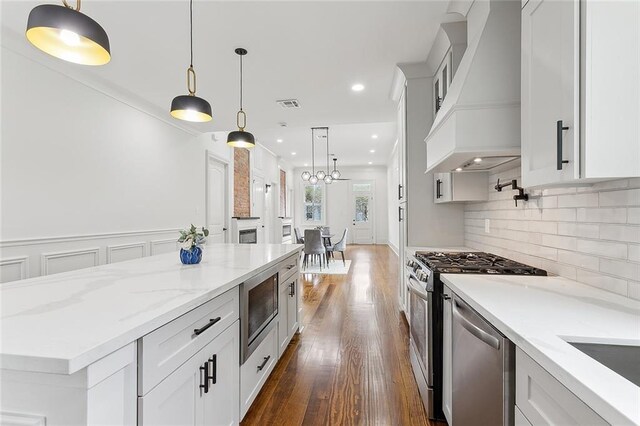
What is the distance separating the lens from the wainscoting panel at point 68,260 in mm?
2949

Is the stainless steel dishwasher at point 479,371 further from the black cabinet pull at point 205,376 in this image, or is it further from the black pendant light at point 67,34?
the black pendant light at point 67,34

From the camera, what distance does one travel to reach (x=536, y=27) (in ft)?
4.48

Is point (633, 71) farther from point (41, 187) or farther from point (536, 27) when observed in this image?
point (41, 187)

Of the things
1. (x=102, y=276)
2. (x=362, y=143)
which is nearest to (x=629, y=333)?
(x=102, y=276)

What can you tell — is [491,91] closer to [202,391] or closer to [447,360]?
[447,360]

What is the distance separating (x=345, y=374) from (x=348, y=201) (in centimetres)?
977

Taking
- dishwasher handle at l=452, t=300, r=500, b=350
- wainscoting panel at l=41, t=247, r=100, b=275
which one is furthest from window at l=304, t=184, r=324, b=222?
dishwasher handle at l=452, t=300, r=500, b=350

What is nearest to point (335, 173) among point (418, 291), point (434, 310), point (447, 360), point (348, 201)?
point (348, 201)

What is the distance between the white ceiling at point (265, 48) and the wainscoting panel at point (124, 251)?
1.91m

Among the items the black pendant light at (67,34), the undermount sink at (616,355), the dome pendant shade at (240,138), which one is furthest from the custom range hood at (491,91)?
the dome pendant shade at (240,138)

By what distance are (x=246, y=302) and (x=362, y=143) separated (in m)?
6.99

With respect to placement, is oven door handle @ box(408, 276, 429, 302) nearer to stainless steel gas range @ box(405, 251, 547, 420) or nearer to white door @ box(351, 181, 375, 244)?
stainless steel gas range @ box(405, 251, 547, 420)

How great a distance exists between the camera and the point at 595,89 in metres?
1.07

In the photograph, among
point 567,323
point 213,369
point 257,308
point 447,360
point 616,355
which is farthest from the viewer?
point 257,308
